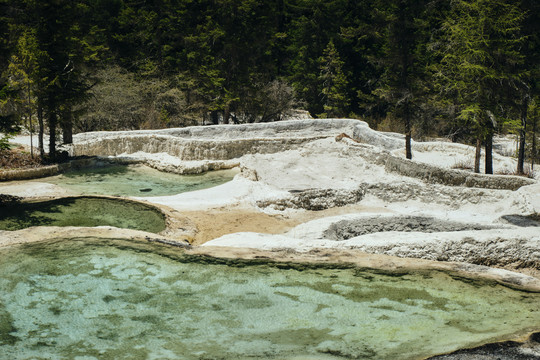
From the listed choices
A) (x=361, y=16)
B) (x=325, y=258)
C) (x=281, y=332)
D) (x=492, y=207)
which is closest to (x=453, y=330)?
(x=281, y=332)

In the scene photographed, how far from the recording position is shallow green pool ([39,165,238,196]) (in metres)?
18.1

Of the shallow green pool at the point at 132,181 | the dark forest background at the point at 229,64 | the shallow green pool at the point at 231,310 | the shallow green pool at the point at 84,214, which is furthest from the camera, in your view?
the dark forest background at the point at 229,64

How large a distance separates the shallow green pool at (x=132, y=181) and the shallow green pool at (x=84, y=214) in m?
3.84

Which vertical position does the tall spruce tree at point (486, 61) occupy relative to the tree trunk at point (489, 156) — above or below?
above

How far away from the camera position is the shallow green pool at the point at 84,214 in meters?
11.8

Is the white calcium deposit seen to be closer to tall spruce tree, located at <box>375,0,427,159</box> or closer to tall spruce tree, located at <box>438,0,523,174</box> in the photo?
tall spruce tree, located at <box>438,0,523,174</box>

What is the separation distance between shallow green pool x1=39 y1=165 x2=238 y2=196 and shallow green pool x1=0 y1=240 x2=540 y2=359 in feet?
33.9

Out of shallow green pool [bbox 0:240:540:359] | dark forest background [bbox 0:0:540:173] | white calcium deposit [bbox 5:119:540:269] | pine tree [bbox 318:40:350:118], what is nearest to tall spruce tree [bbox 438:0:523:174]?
dark forest background [bbox 0:0:540:173]

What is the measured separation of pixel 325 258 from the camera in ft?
25.3

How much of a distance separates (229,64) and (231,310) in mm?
32597

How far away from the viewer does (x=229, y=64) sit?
120 feet

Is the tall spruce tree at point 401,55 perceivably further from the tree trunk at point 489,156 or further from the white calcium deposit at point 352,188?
the tree trunk at point 489,156

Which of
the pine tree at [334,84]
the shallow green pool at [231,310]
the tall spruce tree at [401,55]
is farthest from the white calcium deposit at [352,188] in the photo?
the pine tree at [334,84]

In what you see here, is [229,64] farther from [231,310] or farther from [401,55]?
[231,310]
